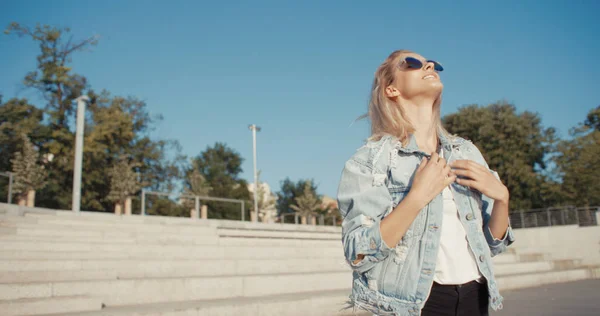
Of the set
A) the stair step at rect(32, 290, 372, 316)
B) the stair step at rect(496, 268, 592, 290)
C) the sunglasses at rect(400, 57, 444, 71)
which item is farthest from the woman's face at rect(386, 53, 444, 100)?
the stair step at rect(496, 268, 592, 290)

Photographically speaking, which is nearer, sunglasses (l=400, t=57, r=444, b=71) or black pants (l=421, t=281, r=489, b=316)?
black pants (l=421, t=281, r=489, b=316)

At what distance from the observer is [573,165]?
27.6 meters

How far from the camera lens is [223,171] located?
60.0 metres

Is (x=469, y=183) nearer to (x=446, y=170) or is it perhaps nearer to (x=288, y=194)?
(x=446, y=170)

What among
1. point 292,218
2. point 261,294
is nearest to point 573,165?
point 292,218

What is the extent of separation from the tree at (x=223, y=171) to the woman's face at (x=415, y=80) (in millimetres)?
44218

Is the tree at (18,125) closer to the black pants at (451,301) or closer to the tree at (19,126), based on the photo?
the tree at (19,126)

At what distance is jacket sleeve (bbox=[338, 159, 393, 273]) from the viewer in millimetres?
1683

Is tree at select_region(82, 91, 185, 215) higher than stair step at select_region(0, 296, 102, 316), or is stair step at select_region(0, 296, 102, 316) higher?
tree at select_region(82, 91, 185, 215)

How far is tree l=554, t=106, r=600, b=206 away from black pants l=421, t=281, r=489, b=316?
95.7ft

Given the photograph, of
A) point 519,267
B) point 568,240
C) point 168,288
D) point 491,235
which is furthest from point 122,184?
point 491,235

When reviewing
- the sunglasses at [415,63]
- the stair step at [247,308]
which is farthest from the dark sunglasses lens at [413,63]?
the stair step at [247,308]

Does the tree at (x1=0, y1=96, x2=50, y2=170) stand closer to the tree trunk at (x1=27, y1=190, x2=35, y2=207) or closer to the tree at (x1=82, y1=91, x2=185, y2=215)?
the tree at (x1=82, y1=91, x2=185, y2=215)

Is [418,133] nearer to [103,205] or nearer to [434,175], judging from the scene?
[434,175]
